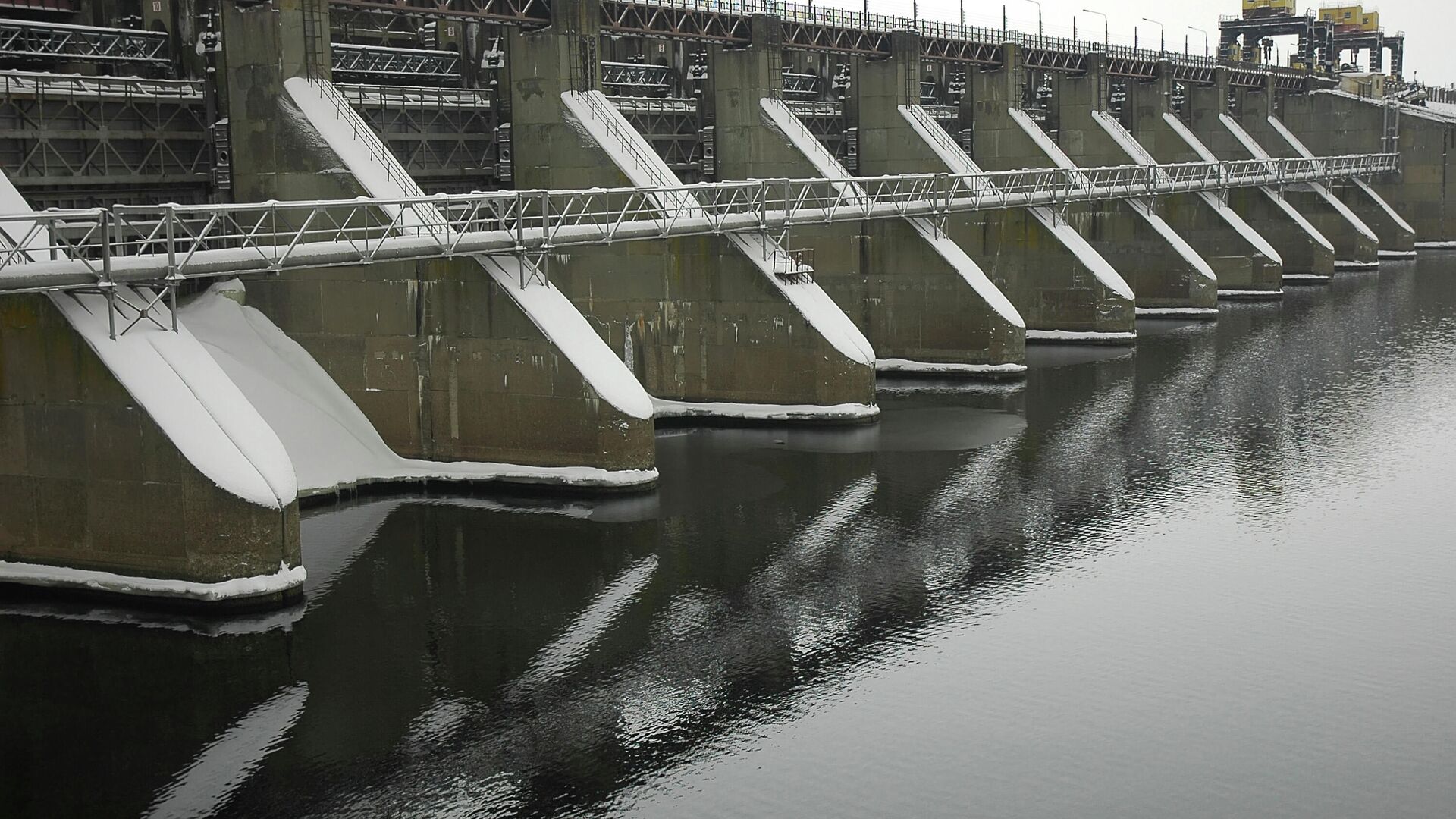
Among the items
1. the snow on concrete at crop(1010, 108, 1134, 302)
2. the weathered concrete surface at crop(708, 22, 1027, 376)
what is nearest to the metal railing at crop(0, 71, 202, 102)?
the weathered concrete surface at crop(708, 22, 1027, 376)

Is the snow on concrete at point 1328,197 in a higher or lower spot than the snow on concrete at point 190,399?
higher

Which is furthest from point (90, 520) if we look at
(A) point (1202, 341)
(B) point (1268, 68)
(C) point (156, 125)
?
(B) point (1268, 68)

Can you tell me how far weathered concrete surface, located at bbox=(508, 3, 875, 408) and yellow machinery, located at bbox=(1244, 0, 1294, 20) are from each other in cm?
6875

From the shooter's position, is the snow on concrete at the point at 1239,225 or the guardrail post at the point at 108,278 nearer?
the guardrail post at the point at 108,278

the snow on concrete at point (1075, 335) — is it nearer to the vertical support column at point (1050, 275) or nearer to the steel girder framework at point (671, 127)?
the vertical support column at point (1050, 275)

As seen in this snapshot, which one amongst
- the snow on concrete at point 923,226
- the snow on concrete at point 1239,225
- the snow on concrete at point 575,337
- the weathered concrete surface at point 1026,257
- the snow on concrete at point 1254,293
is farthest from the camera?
the snow on concrete at point 1239,225

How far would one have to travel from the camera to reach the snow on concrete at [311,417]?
25.3 meters

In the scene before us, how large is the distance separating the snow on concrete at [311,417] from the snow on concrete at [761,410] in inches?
244

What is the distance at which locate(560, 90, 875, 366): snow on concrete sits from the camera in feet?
102

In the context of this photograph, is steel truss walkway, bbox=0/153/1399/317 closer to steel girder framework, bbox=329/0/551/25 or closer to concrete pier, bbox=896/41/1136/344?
concrete pier, bbox=896/41/1136/344

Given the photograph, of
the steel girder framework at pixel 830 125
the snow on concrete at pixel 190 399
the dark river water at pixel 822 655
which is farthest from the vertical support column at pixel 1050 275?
the snow on concrete at pixel 190 399

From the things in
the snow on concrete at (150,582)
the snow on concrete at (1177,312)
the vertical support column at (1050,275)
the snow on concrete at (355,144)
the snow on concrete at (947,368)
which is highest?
the snow on concrete at (355,144)

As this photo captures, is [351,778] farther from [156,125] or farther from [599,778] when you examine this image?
[156,125]

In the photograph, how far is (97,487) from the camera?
19.2m
